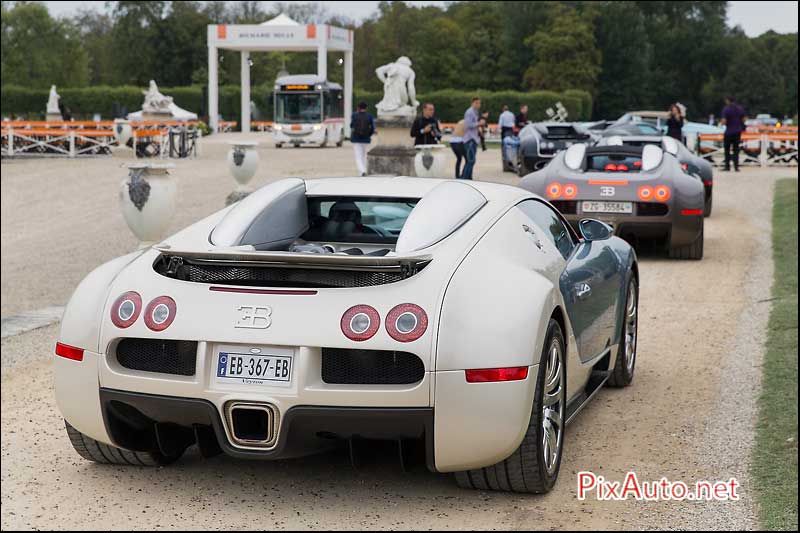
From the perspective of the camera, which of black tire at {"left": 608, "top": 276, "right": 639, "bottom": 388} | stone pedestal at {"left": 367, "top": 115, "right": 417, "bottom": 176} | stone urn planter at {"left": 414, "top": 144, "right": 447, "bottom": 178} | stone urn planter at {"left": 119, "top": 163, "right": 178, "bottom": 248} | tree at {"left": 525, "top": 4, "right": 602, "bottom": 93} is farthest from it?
tree at {"left": 525, "top": 4, "right": 602, "bottom": 93}

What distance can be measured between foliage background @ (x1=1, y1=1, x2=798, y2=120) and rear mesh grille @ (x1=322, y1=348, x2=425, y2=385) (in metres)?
68.5

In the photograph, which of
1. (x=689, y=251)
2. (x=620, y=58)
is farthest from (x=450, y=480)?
(x=620, y=58)

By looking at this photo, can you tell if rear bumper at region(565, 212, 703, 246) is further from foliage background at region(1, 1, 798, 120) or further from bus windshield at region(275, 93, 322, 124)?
foliage background at region(1, 1, 798, 120)

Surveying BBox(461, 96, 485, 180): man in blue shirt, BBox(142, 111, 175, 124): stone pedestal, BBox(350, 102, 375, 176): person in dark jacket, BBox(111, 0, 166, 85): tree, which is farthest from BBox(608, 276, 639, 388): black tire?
BBox(111, 0, 166, 85): tree

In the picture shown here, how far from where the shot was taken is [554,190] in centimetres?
1323

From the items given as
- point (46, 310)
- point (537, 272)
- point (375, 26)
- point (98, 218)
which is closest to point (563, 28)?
point (375, 26)

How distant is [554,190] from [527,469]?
8.72 metres

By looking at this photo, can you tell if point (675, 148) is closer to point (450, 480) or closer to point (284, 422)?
point (450, 480)

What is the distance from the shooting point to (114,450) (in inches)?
205

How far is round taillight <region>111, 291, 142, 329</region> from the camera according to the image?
4.66 metres

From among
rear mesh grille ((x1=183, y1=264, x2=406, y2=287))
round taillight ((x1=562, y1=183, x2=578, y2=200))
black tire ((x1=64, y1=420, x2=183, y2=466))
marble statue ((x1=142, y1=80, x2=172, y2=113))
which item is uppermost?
marble statue ((x1=142, y1=80, x2=172, y2=113))

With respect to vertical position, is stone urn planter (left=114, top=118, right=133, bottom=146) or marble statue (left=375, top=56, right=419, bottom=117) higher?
marble statue (left=375, top=56, right=419, bottom=117)

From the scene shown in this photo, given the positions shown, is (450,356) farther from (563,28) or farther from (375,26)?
(375,26)

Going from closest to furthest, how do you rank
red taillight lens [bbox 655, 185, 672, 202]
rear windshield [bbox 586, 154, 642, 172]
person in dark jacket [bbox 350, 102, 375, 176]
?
red taillight lens [bbox 655, 185, 672, 202]
rear windshield [bbox 586, 154, 642, 172]
person in dark jacket [bbox 350, 102, 375, 176]
